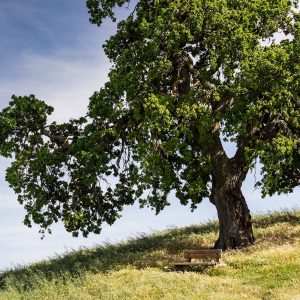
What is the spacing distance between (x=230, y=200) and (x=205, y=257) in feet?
15.4

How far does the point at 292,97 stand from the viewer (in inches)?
1024

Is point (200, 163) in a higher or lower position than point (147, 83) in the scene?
lower

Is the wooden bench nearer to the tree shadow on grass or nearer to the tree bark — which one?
the tree shadow on grass

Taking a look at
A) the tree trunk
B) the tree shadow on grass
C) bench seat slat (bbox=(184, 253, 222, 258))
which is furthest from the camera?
the tree trunk

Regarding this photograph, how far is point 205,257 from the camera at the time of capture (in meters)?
24.0

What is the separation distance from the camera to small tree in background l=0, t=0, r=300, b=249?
81.9ft

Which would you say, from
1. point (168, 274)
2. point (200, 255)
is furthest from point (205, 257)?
point (168, 274)

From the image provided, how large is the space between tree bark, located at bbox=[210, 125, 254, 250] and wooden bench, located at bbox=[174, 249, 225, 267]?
314cm

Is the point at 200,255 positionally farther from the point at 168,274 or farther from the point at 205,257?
the point at 168,274

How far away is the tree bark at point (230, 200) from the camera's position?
27.4m

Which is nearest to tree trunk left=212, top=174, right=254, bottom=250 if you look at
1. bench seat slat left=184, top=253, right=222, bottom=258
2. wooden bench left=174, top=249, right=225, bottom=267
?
wooden bench left=174, top=249, right=225, bottom=267

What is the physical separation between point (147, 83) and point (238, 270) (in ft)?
32.8

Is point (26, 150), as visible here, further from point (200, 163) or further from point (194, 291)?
point (194, 291)

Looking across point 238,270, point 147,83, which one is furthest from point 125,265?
point 147,83
